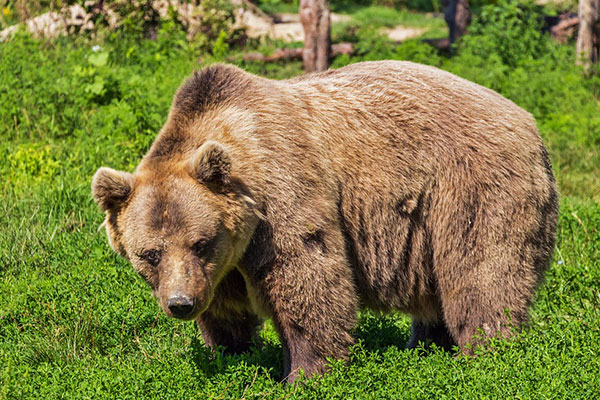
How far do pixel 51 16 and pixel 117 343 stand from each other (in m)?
7.82

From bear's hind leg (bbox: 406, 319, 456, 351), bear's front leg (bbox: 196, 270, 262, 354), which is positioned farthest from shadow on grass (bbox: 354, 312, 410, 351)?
bear's front leg (bbox: 196, 270, 262, 354)

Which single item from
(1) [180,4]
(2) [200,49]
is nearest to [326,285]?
(2) [200,49]

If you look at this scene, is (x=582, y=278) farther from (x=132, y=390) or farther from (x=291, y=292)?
(x=132, y=390)

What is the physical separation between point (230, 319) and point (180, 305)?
0.92 metres

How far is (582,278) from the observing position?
669 centimetres

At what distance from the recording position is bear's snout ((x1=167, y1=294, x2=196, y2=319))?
178 inches

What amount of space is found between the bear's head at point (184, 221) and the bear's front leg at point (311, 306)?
0.31 meters

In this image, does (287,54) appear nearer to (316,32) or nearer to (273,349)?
(316,32)

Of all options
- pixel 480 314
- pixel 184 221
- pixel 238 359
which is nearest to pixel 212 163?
pixel 184 221

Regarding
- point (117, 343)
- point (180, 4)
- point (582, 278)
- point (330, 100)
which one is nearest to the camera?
point (330, 100)

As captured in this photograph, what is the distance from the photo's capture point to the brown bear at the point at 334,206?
187 inches

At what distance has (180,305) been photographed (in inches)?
178

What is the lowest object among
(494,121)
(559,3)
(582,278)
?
(559,3)

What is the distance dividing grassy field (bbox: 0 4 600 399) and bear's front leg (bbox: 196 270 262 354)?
108 millimetres
